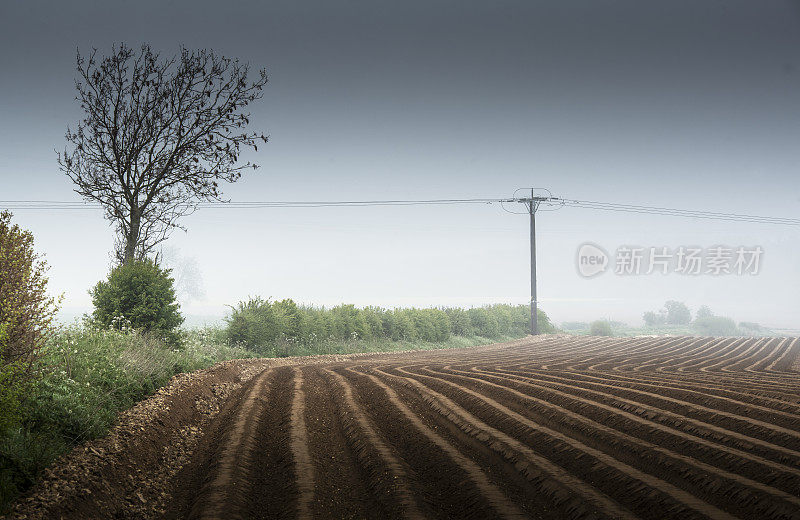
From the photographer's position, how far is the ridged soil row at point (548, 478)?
4643 mm

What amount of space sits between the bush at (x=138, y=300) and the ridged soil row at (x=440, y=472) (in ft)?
25.4

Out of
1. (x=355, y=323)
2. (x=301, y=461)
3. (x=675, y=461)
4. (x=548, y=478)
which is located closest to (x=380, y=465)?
(x=301, y=461)

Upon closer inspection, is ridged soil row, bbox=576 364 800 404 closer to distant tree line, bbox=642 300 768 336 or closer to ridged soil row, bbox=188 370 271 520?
ridged soil row, bbox=188 370 271 520

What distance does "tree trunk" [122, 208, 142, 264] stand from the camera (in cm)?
1590

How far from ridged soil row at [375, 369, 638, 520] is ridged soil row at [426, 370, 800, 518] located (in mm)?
935

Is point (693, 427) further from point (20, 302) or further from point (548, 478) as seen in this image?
point (20, 302)

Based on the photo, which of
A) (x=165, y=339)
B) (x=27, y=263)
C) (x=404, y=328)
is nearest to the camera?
(x=27, y=263)

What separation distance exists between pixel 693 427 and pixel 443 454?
372 centimetres

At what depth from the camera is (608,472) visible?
216 inches

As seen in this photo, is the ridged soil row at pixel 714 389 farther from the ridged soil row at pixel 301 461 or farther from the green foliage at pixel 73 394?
the green foliage at pixel 73 394

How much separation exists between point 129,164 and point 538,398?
1420 cm

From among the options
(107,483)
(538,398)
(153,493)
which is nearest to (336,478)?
(153,493)

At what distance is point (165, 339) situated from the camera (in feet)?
43.7

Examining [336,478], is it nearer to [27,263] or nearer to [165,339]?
[27,263]
